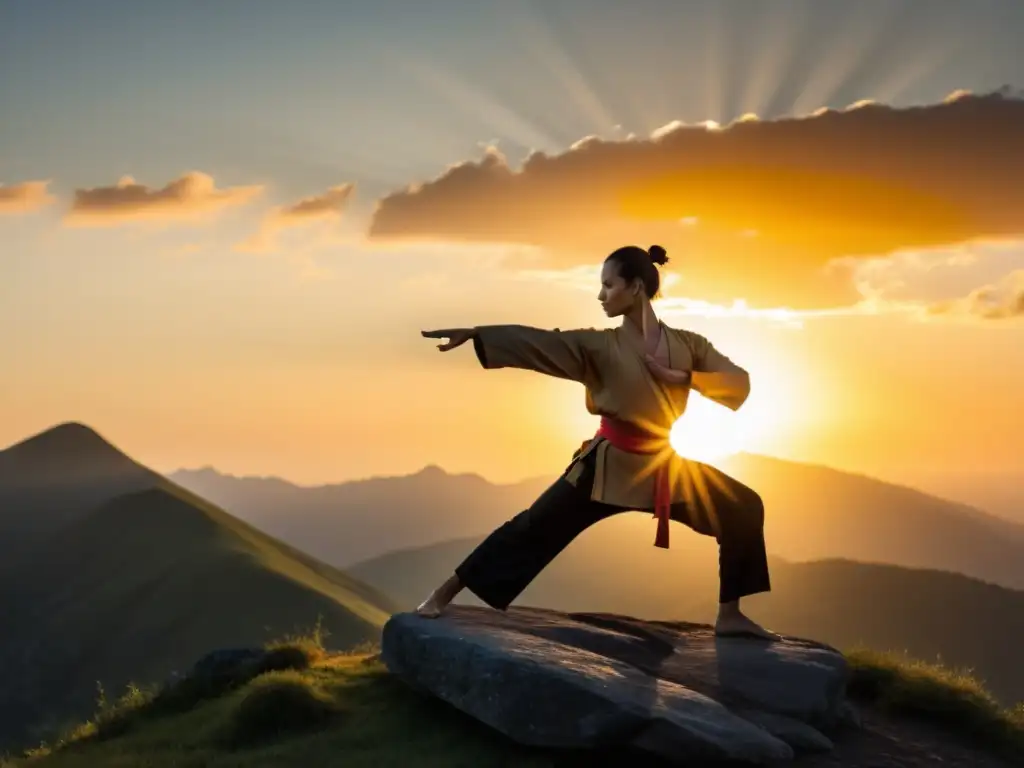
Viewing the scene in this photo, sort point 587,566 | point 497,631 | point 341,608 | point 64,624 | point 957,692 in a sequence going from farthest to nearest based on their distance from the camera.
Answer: point 587,566 < point 64,624 < point 341,608 < point 957,692 < point 497,631

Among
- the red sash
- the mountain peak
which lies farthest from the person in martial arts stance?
the mountain peak

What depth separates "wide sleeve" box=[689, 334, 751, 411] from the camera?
24.5 feet

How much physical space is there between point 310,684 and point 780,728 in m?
3.76

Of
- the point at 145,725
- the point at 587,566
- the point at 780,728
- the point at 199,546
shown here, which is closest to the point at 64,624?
the point at 199,546

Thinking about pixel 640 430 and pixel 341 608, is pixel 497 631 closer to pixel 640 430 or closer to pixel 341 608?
pixel 640 430

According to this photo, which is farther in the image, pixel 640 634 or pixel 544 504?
pixel 640 634

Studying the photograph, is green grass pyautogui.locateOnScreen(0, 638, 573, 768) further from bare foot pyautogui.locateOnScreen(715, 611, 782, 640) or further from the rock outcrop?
bare foot pyautogui.locateOnScreen(715, 611, 782, 640)

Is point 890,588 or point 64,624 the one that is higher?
point 890,588

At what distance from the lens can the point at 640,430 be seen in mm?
7320

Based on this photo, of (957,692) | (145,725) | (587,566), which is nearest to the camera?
(957,692)

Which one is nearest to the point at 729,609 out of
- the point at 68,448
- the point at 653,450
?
the point at 653,450

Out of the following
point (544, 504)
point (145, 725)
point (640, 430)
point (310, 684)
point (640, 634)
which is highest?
point (640, 430)

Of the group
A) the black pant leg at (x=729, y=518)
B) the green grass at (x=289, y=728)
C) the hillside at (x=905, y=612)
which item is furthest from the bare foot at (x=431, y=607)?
the hillside at (x=905, y=612)

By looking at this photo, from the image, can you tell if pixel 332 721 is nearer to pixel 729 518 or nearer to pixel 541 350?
pixel 541 350
